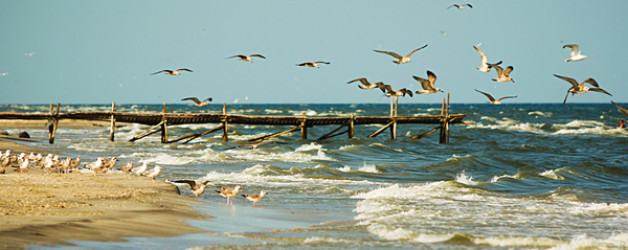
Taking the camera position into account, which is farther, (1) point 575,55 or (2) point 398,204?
(1) point 575,55

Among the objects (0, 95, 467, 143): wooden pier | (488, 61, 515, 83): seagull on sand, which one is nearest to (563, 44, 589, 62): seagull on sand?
(488, 61, 515, 83): seagull on sand

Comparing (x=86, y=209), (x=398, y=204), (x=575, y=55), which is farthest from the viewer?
(x=575, y=55)

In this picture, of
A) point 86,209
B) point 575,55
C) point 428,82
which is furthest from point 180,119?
point 86,209

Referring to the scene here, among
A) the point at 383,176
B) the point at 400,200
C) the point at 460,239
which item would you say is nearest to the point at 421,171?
the point at 383,176

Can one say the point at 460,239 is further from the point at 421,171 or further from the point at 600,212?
the point at 421,171

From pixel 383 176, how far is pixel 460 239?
Answer: 9.77 meters

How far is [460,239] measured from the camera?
26.8ft

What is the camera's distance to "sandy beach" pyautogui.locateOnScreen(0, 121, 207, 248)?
260 inches

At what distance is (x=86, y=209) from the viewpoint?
8305 mm

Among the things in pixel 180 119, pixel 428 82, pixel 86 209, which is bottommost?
pixel 86 209

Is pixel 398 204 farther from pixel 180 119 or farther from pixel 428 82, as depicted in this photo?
pixel 180 119

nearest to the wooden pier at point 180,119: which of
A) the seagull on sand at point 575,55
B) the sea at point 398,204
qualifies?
the sea at point 398,204

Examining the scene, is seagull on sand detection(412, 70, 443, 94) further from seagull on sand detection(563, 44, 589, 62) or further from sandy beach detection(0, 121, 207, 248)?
sandy beach detection(0, 121, 207, 248)

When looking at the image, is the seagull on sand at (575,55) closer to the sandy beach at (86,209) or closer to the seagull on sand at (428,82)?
the seagull on sand at (428,82)
